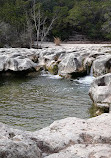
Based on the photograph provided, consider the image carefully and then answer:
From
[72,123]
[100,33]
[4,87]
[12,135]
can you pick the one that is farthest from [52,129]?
[100,33]

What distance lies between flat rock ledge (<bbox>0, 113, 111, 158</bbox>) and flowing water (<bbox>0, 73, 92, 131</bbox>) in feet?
8.46

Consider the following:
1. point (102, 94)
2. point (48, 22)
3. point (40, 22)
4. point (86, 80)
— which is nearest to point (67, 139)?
point (102, 94)

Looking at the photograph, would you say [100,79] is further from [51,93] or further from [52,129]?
[52,129]

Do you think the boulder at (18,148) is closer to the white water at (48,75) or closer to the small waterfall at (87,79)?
the small waterfall at (87,79)

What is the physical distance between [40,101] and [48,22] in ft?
101

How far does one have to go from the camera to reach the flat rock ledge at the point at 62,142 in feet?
7.40

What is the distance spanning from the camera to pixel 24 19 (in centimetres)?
3180

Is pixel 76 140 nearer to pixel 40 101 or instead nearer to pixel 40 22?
pixel 40 101

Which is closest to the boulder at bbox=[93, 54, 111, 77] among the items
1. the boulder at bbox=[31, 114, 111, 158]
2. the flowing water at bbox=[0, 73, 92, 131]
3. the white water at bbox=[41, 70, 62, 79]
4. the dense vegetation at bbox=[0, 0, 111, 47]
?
the flowing water at bbox=[0, 73, 92, 131]

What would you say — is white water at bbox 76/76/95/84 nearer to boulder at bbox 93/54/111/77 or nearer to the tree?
boulder at bbox 93/54/111/77

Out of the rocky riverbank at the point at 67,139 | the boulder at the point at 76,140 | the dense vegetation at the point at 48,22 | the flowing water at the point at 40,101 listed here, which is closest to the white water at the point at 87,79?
the flowing water at the point at 40,101

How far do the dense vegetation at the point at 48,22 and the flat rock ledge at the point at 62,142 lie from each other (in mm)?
26199

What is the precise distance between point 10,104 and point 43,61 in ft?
27.7

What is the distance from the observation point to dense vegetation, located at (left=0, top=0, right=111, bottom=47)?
28.8m
